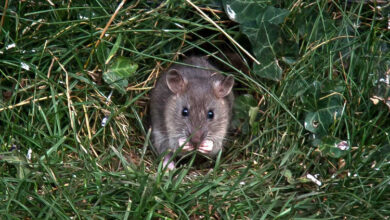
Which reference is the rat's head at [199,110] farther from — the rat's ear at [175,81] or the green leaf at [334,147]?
the green leaf at [334,147]

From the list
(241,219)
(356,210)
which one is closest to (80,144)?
(241,219)

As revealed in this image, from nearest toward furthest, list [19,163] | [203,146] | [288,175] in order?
[19,163], [288,175], [203,146]

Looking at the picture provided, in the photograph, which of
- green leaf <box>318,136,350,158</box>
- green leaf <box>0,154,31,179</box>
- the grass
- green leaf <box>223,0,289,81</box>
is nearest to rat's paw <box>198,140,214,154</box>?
the grass

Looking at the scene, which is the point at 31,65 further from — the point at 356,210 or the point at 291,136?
the point at 356,210

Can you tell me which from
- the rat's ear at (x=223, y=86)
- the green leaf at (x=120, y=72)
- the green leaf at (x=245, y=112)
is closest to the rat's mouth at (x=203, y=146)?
the green leaf at (x=245, y=112)

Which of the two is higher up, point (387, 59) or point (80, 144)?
point (387, 59)

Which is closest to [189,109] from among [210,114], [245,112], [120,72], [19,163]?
[210,114]

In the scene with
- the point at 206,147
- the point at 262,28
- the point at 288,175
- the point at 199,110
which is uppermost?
the point at 262,28

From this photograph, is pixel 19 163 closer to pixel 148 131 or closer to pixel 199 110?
pixel 148 131
